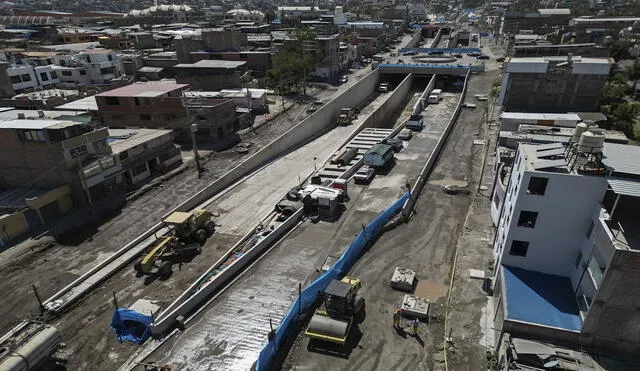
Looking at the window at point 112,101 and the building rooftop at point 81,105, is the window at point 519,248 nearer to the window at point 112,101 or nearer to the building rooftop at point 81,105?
the window at point 112,101

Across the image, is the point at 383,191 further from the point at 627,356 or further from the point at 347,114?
the point at 347,114

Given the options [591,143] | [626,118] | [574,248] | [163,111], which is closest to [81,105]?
[163,111]

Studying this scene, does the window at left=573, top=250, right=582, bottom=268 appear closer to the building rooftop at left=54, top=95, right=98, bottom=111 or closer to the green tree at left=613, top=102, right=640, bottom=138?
the green tree at left=613, top=102, right=640, bottom=138

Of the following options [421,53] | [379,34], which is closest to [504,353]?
[421,53]

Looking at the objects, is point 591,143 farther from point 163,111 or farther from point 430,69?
point 430,69

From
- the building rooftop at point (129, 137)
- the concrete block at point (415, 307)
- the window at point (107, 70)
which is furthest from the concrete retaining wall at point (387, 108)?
the window at point (107, 70)

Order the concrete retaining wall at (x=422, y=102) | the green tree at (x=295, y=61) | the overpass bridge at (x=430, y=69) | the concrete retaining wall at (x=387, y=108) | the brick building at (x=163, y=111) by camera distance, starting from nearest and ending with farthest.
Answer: the brick building at (x=163, y=111)
the concrete retaining wall at (x=387, y=108)
the concrete retaining wall at (x=422, y=102)
the green tree at (x=295, y=61)
the overpass bridge at (x=430, y=69)
